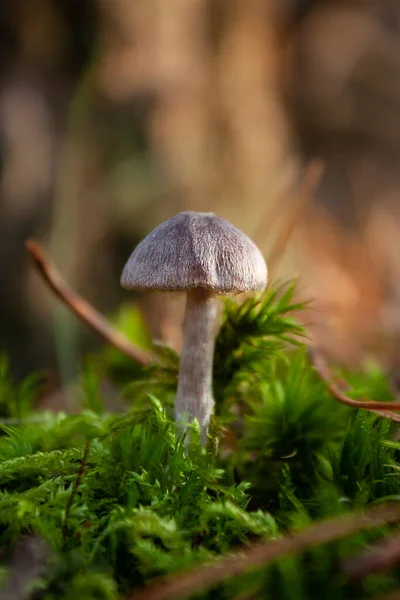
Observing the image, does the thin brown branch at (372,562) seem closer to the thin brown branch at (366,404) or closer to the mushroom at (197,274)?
the thin brown branch at (366,404)

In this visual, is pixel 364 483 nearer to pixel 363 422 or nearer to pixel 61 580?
pixel 363 422

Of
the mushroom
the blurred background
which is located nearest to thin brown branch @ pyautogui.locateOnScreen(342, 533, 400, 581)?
the mushroom

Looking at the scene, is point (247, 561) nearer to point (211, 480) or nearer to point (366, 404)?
point (211, 480)

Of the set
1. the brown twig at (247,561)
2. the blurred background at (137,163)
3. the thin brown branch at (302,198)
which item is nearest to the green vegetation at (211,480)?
the brown twig at (247,561)

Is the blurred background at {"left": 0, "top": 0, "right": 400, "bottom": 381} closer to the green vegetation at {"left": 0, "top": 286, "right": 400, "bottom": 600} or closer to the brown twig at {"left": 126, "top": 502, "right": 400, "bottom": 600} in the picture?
the green vegetation at {"left": 0, "top": 286, "right": 400, "bottom": 600}

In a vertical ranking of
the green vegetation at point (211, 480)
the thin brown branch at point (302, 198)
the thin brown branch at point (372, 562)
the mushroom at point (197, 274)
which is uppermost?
the thin brown branch at point (302, 198)

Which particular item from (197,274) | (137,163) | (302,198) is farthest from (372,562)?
(137,163)
